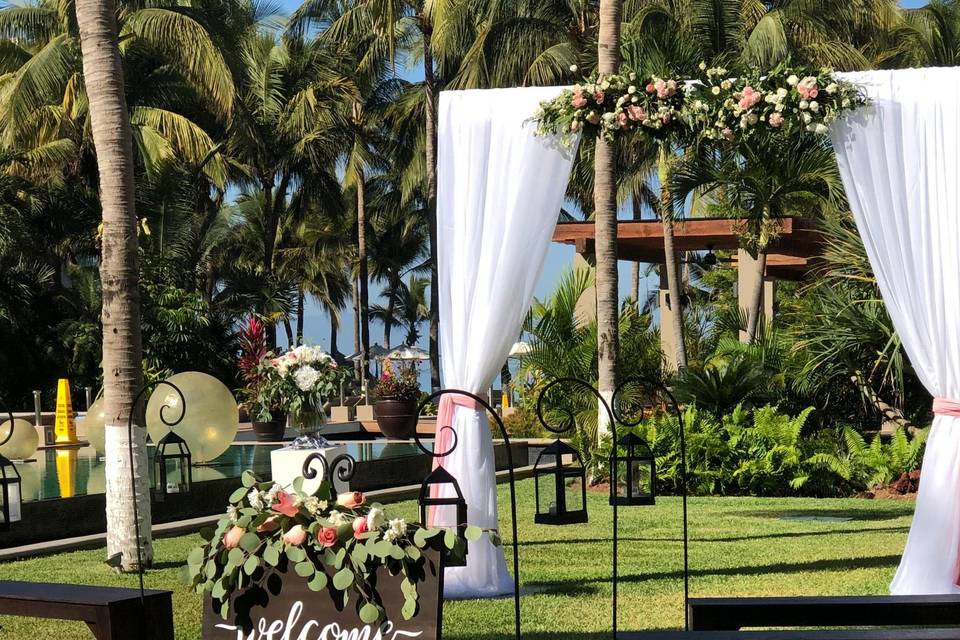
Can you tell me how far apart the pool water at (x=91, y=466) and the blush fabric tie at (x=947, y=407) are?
7131 mm

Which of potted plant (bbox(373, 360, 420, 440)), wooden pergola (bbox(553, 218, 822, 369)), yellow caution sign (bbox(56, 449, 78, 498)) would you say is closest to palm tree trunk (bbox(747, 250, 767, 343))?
wooden pergola (bbox(553, 218, 822, 369))

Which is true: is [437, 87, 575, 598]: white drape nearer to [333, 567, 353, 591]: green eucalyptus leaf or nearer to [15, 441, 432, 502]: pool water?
[333, 567, 353, 591]: green eucalyptus leaf

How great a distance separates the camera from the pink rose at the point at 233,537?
3938mm

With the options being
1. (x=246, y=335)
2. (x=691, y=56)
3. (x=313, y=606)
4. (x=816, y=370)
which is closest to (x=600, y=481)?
(x=816, y=370)

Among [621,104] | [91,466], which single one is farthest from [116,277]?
[91,466]

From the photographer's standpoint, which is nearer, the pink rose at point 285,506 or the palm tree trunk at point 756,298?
the pink rose at point 285,506

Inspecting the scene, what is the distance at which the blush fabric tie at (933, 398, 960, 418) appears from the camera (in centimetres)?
666

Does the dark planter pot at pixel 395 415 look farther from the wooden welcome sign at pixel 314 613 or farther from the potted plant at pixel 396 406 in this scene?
the wooden welcome sign at pixel 314 613

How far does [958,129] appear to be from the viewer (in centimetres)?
666

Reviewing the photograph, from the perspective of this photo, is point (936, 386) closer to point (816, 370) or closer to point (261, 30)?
point (816, 370)

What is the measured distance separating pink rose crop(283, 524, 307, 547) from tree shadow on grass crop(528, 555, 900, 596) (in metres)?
3.73

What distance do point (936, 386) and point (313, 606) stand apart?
4.23 metres

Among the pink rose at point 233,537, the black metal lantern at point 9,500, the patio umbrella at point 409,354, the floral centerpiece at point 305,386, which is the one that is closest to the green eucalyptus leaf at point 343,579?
the pink rose at point 233,537

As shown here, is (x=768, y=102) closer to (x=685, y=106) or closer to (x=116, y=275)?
(x=685, y=106)
